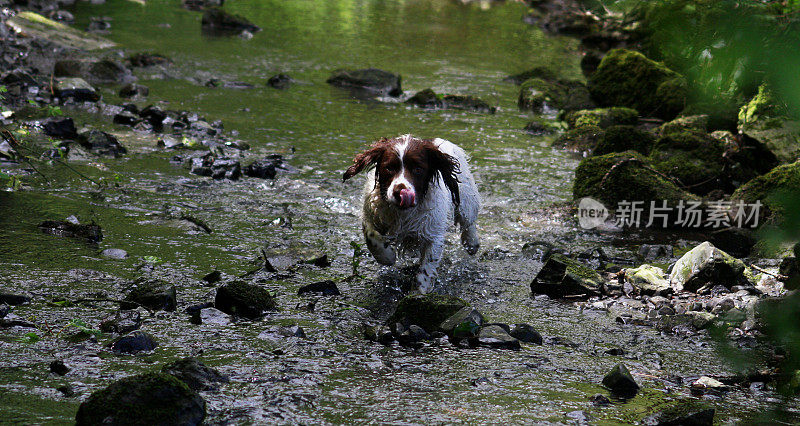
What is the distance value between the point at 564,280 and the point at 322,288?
214 cm

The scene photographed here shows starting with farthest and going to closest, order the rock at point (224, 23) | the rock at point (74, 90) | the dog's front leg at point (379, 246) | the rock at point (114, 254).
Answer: the rock at point (224, 23) → the rock at point (74, 90) → the dog's front leg at point (379, 246) → the rock at point (114, 254)

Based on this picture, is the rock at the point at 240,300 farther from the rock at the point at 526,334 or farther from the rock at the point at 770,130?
the rock at the point at 770,130

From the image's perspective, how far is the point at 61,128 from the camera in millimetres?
9977

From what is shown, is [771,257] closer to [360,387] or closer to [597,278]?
[597,278]

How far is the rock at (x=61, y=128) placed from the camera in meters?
9.90

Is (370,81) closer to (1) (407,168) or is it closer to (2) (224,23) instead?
(2) (224,23)

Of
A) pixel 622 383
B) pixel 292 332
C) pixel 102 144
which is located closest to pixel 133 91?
pixel 102 144

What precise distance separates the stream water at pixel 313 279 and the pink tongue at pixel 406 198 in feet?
3.15

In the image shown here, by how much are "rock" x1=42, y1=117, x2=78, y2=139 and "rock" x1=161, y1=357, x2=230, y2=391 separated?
22.2ft

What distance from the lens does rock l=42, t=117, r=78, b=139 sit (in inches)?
390

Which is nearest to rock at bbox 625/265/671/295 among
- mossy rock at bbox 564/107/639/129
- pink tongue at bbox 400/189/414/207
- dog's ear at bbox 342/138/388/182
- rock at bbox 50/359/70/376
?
pink tongue at bbox 400/189/414/207

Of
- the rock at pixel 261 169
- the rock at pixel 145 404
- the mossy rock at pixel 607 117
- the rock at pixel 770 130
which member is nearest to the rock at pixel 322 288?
the rock at pixel 145 404

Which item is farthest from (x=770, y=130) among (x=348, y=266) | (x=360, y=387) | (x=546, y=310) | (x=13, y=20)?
(x=13, y=20)

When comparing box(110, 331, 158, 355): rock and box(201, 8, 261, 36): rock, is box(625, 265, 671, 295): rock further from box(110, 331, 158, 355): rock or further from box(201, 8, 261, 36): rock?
box(201, 8, 261, 36): rock
